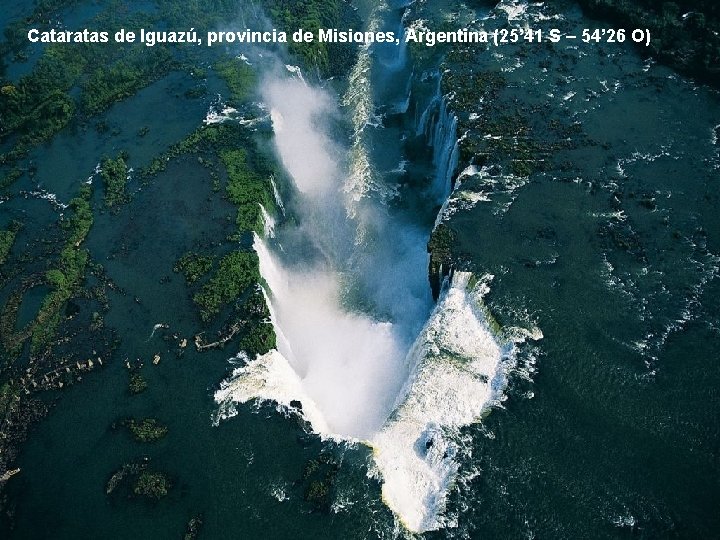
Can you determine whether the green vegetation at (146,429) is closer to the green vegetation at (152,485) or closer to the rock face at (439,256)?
the green vegetation at (152,485)

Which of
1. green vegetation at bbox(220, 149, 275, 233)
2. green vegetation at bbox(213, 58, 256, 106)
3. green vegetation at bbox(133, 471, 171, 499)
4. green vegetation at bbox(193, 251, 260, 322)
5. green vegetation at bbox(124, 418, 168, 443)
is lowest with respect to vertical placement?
green vegetation at bbox(133, 471, 171, 499)

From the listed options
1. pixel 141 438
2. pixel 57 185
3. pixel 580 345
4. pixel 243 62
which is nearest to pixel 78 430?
pixel 141 438

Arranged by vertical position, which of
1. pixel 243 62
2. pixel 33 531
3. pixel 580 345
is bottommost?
pixel 33 531

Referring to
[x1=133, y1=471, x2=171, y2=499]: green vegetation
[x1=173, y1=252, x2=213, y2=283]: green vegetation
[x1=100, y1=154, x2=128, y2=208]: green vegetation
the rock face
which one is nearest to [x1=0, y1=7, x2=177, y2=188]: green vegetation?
[x1=100, y1=154, x2=128, y2=208]: green vegetation

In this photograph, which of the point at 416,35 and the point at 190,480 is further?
the point at 416,35

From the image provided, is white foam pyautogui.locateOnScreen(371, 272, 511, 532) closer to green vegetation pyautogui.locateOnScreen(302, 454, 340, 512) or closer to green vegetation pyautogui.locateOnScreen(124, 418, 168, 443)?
green vegetation pyautogui.locateOnScreen(302, 454, 340, 512)

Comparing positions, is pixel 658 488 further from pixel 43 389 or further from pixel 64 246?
pixel 64 246
